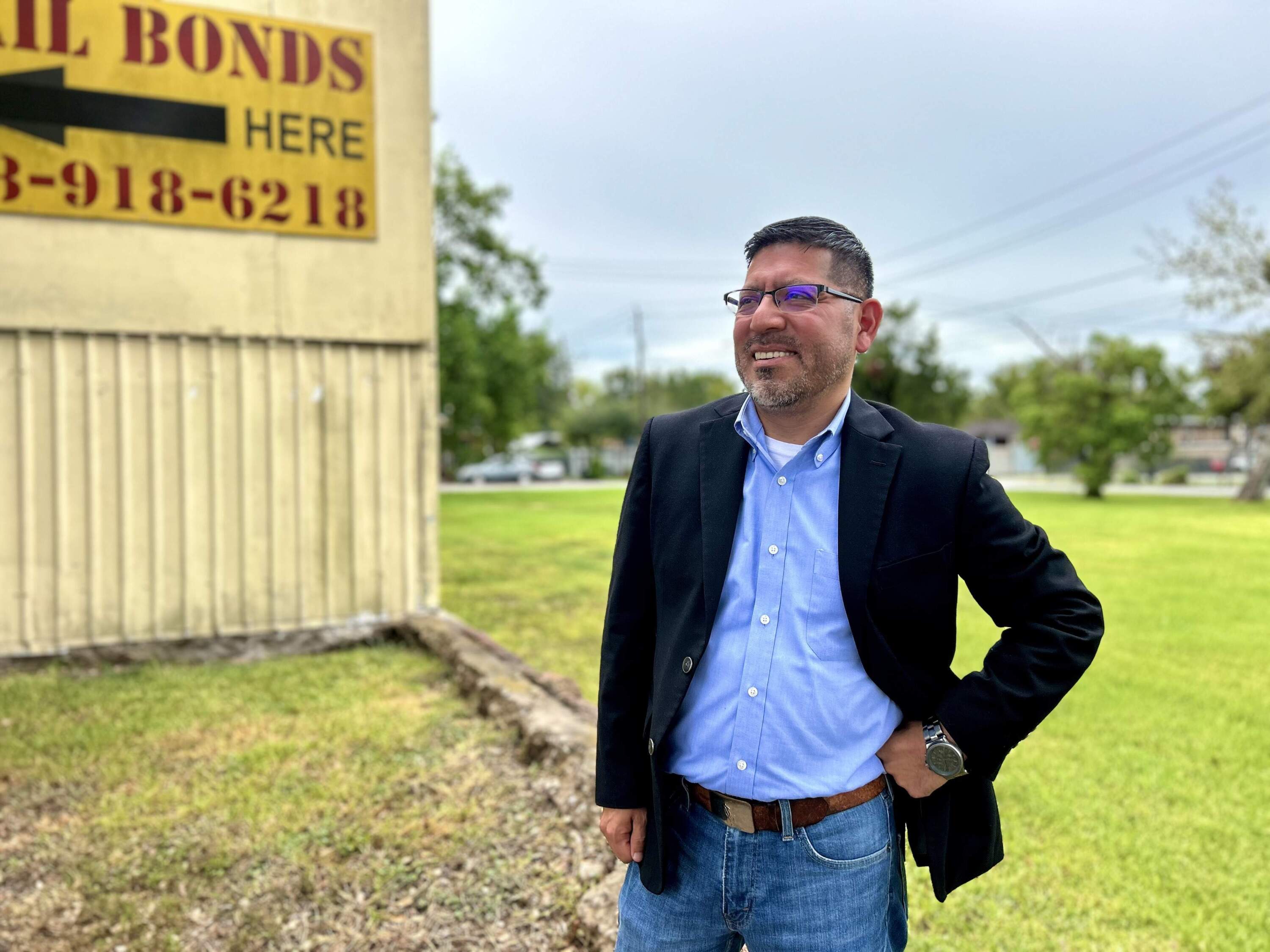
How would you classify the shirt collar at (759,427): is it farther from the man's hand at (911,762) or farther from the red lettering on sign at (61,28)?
the red lettering on sign at (61,28)

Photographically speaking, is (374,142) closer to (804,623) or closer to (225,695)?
(225,695)

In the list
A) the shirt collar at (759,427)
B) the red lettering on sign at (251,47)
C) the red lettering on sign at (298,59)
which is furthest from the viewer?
the red lettering on sign at (298,59)

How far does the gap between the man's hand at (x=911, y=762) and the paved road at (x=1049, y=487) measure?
33.7 metres

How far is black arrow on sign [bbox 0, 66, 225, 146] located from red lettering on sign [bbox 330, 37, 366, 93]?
96 cm

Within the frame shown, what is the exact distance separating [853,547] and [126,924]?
3.18 metres

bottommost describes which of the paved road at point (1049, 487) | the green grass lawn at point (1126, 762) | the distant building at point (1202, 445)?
the paved road at point (1049, 487)

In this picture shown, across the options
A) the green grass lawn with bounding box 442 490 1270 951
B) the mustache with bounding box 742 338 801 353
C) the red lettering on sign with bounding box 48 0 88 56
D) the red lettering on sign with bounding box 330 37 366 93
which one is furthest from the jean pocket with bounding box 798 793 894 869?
the red lettering on sign with bounding box 48 0 88 56

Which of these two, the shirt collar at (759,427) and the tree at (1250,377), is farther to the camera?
the tree at (1250,377)

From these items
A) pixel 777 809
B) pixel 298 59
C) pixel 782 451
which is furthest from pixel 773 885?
pixel 298 59

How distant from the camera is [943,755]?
6.10ft

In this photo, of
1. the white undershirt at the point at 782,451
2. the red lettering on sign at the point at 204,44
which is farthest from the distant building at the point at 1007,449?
the white undershirt at the point at 782,451

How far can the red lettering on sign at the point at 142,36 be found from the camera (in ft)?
23.5

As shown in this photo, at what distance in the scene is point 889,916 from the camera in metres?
2.02

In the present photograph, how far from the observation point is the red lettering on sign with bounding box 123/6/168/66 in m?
7.15
